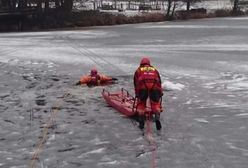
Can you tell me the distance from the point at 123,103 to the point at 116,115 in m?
0.78

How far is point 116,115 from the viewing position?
39.1 ft

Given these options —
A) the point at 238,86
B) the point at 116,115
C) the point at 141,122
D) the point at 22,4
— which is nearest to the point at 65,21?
the point at 22,4

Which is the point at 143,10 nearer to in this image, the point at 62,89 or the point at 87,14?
the point at 87,14

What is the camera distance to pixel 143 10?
66.9 meters

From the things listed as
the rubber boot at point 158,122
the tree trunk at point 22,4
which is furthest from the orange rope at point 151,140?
the tree trunk at point 22,4

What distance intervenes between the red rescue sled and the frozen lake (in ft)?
0.70

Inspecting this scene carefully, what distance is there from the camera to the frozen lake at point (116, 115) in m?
8.54

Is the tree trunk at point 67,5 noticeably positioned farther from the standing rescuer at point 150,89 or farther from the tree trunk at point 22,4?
the standing rescuer at point 150,89

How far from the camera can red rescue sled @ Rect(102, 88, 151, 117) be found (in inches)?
454

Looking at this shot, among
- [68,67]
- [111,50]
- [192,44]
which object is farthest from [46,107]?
[192,44]

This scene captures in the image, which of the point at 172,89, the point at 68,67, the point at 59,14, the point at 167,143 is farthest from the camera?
the point at 59,14

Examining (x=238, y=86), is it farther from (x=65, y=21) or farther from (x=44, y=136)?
(x=65, y=21)

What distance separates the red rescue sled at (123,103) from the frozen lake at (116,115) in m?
0.21

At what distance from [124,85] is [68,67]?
195 inches
